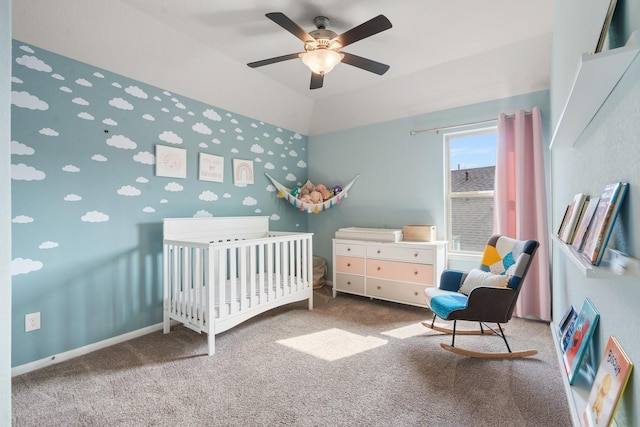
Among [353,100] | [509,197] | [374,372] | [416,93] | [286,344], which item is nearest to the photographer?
[374,372]

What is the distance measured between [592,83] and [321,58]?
59.2 inches

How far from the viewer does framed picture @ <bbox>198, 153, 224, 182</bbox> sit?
115 inches

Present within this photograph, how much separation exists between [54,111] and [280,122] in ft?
7.37

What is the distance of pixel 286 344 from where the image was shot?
2266 mm

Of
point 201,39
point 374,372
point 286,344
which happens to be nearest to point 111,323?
point 286,344

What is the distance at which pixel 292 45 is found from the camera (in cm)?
249

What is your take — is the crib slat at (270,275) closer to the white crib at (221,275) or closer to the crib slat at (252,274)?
the white crib at (221,275)

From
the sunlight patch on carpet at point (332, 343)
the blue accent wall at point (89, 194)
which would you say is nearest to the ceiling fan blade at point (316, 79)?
the blue accent wall at point (89, 194)

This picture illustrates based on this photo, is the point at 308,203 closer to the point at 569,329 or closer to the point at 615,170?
the point at 569,329

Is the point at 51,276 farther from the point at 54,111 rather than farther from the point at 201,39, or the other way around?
the point at 201,39

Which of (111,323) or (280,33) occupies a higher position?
(280,33)

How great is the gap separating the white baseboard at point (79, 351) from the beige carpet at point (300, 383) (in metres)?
0.06

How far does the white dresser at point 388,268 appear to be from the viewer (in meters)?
2.92

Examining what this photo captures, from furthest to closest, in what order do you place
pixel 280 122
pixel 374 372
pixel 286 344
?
pixel 280 122
pixel 286 344
pixel 374 372
